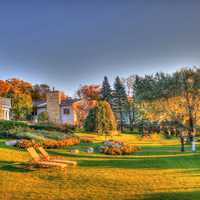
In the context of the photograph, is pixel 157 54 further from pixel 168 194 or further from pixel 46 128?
pixel 168 194

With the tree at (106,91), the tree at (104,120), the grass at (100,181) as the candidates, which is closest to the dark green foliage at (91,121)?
the tree at (104,120)

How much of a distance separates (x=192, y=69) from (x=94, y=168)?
14485 mm

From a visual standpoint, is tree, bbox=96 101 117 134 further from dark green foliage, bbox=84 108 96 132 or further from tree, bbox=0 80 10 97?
tree, bbox=0 80 10 97

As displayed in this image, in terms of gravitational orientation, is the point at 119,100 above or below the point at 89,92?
below

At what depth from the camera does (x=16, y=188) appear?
862 cm

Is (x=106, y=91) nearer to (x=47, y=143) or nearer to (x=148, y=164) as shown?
(x=47, y=143)

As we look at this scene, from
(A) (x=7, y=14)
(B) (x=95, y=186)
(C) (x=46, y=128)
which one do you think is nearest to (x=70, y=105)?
(C) (x=46, y=128)

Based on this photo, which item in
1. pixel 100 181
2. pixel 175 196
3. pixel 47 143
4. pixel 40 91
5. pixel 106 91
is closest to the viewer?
pixel 175 196

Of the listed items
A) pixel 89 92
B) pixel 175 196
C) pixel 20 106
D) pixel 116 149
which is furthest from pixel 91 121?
pixel 89 92

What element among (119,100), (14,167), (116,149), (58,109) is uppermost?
(119,100)

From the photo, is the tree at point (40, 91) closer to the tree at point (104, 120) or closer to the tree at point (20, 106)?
the tree at point (20, 106)

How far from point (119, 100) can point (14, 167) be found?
156ft

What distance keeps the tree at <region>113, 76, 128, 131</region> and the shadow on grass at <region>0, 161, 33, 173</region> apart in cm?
4472

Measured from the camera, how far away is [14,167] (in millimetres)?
11453
